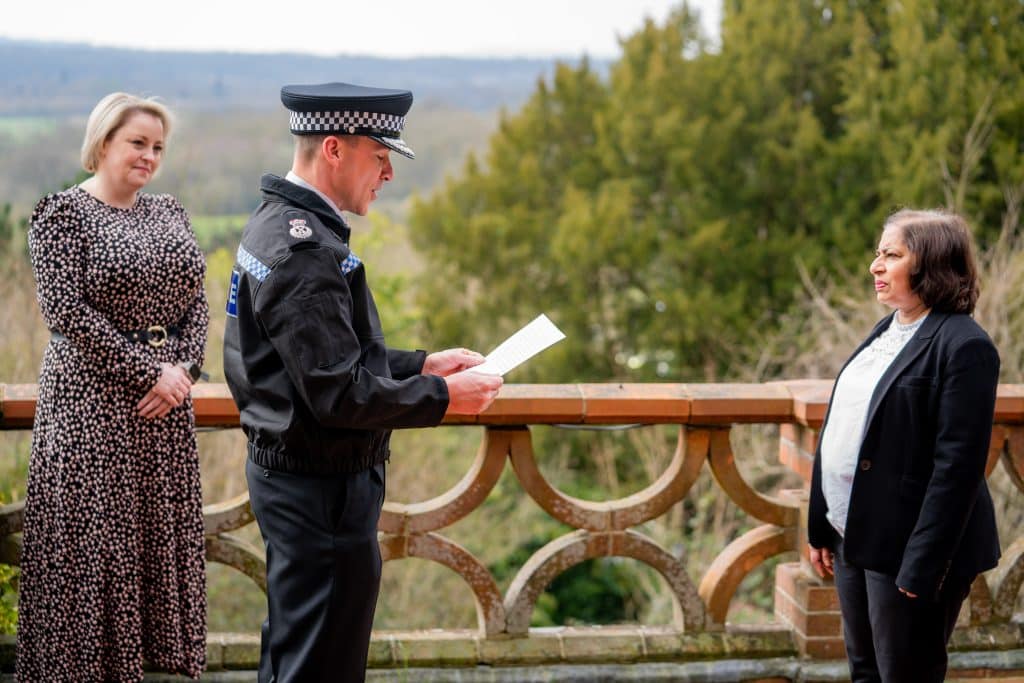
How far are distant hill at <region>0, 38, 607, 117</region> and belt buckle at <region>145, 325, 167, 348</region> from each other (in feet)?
24.4

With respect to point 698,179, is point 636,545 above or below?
below

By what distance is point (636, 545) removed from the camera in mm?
3285

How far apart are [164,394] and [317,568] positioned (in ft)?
2.81

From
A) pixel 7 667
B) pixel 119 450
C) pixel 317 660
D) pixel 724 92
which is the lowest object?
pixel 7 667

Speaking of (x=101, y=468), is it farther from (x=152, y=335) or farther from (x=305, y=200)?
(x=305, y=200)

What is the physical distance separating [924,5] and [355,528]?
13.5 meters

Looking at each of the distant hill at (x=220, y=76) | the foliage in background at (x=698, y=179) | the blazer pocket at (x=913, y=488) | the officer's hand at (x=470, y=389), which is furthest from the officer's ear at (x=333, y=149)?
the foliage in background at (x=698, y=179)

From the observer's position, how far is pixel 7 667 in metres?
3.14

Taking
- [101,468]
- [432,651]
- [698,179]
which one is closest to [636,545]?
[432,651]

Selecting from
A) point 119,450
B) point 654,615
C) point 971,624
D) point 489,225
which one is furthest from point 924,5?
point 119,450

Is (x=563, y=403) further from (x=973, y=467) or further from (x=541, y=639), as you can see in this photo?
(x=973, y=467)

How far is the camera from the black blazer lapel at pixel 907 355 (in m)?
2.45

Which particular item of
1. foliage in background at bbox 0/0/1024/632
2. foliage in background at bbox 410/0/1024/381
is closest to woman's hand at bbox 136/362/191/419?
foliage in background at bbox 0/0/1024/632

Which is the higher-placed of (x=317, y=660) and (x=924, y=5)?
(x=924, y=5)
